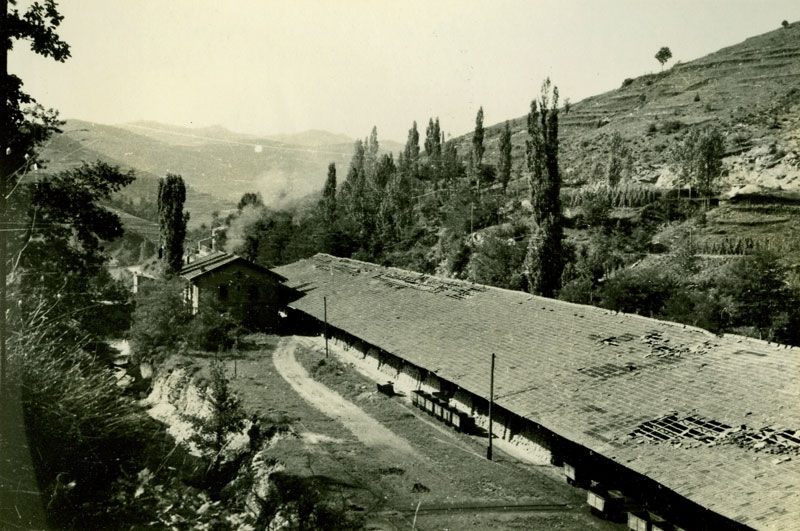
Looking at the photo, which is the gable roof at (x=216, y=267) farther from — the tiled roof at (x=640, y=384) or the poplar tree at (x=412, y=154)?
the poplar tree at (x=412, y=154)

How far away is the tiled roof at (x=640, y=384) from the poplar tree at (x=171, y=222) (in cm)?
2825

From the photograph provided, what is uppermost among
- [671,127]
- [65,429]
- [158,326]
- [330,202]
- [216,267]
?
[671,127]

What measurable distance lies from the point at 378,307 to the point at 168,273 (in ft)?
84.4

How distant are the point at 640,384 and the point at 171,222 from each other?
48.7m

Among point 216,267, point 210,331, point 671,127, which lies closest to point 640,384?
point 210,331

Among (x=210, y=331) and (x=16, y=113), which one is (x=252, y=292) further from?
(x=16, y=113)

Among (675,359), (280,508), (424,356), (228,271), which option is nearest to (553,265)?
(424,356)

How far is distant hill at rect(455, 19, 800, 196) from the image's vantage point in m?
68.9


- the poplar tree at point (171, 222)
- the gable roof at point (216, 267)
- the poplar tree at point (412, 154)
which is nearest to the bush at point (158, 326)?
the gable roof at point (216, 267)

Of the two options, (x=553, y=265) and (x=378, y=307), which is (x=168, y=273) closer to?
(x=378, y=307)

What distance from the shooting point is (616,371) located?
23.4 meters

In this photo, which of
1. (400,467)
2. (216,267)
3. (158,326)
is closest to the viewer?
(400,467)

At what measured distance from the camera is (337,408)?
100 ft

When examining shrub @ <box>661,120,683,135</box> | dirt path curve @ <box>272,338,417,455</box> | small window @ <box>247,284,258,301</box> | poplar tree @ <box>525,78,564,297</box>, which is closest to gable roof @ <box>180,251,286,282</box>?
small window @ <box>247,284,258,301</box>
